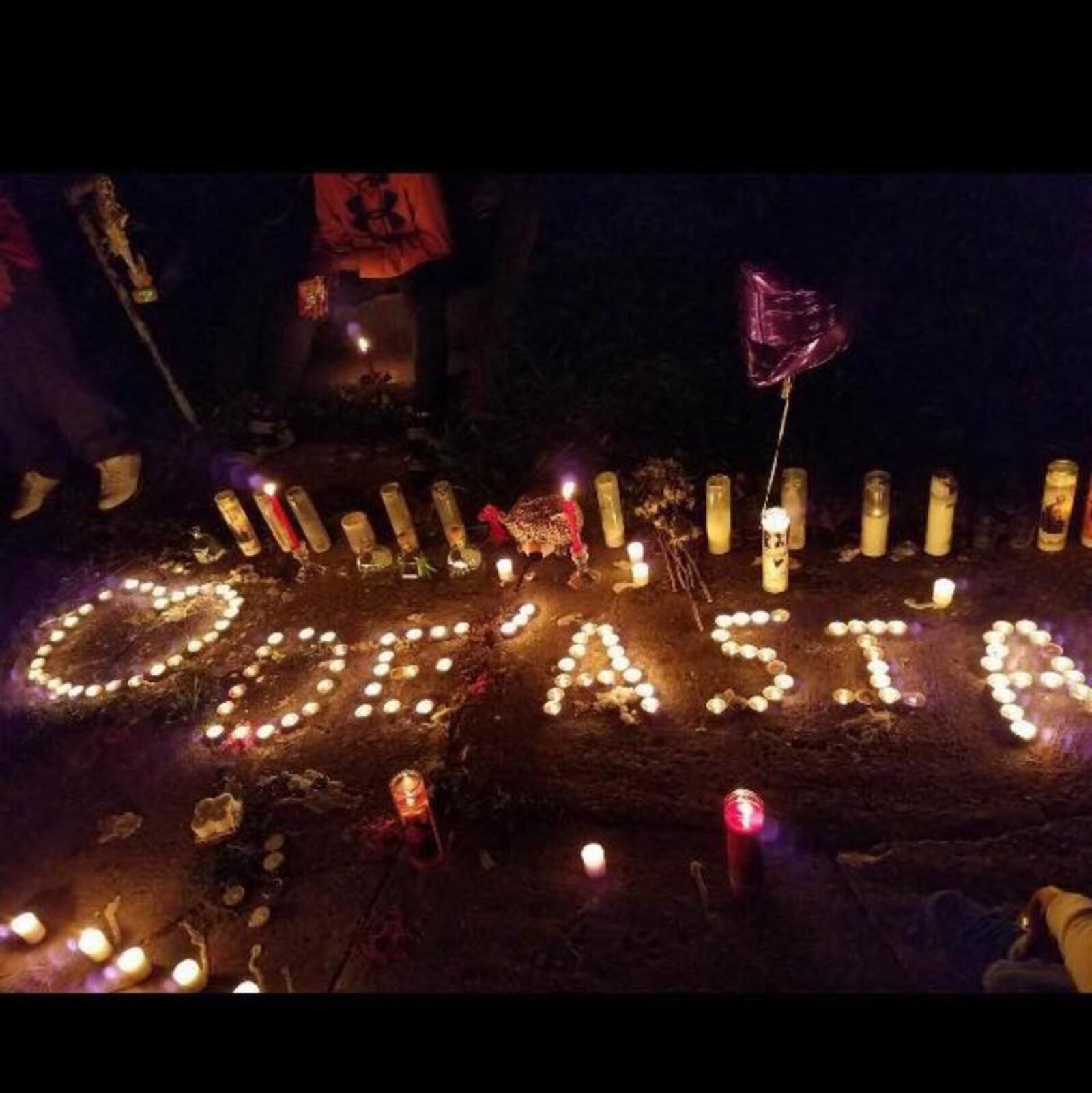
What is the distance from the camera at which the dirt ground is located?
12.4 feet

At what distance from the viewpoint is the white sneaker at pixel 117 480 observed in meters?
7.87

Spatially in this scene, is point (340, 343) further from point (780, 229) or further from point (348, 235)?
point (780, 229)

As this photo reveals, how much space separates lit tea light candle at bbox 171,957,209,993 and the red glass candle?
11.7ft

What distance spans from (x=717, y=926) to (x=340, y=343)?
7543mm

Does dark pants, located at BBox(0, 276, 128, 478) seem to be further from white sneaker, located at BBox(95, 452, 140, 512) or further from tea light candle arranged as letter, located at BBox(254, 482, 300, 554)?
tea light candle arranged as letter, located at BBox(254, 482, 300, 554)

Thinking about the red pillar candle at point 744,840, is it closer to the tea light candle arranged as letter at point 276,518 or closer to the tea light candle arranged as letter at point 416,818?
the tea light candle arranged as letter at point 416,818

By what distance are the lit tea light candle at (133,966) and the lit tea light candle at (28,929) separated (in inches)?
24.0

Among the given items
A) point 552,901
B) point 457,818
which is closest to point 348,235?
point 457,818

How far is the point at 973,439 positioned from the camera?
652 centimetres

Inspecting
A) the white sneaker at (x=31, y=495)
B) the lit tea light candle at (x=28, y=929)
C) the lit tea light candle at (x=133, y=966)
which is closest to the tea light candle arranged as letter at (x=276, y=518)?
the white sneaker at (x=31, y=495)

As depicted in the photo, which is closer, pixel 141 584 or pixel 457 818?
pixel 457 818

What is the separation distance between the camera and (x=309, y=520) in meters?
6.70

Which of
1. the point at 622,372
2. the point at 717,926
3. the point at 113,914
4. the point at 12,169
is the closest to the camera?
the point at 12,169

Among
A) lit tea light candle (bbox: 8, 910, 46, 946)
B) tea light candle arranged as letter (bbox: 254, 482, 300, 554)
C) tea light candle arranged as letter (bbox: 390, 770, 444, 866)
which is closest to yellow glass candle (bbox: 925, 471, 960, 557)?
tea light candle arranged as letter (bbox: 390, 770, 444, 866)
